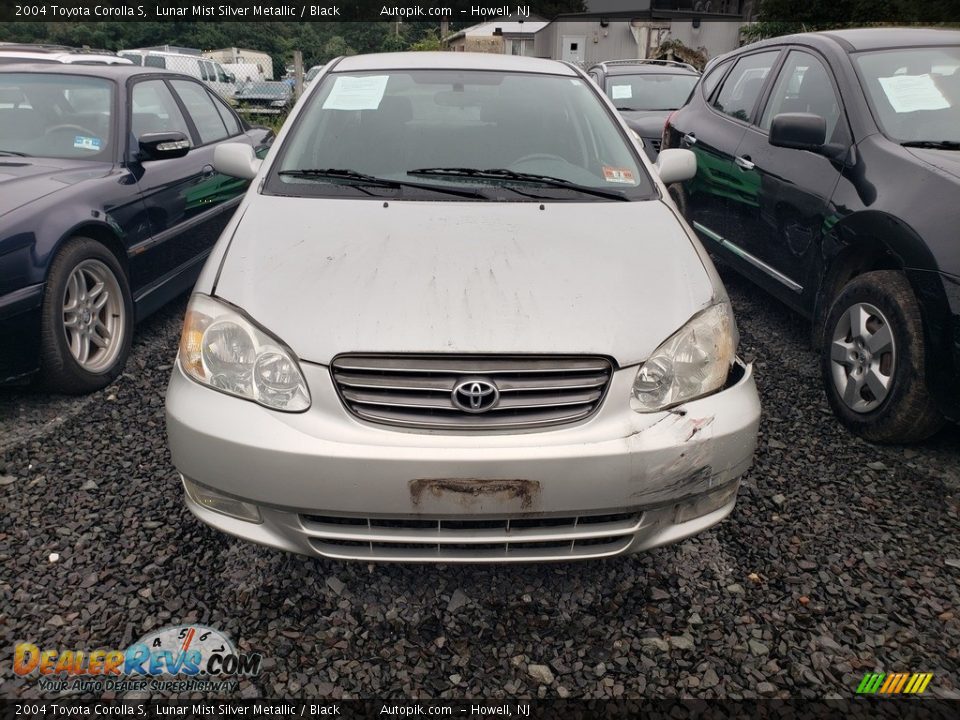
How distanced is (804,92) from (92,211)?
389cm

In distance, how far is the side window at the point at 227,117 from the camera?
5.54 meters

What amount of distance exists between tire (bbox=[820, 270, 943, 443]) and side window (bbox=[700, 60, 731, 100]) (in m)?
2.59

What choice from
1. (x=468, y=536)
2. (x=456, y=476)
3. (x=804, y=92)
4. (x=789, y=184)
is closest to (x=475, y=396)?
(x=456, y=476)

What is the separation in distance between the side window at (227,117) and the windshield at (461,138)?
2679 millimetres

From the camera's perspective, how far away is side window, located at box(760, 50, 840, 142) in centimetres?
366

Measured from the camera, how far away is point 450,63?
3342mm

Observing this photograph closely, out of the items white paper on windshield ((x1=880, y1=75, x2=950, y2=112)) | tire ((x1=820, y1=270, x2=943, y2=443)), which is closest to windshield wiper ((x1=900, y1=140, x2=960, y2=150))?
white paper on windshield ((x1=880, y1=75, x2=950, y2=112))

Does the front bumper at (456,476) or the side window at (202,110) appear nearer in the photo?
the front bumper at (456,476)

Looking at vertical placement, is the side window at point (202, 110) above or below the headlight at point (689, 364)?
above

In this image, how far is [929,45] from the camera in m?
3.62

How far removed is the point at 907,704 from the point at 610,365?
123 centimetres

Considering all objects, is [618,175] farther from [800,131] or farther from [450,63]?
[800,131]

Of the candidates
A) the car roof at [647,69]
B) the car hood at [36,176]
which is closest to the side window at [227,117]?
the car hood at [36,176]

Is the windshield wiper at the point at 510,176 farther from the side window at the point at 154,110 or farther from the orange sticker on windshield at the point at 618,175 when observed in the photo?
the side window at the point at 154,110
